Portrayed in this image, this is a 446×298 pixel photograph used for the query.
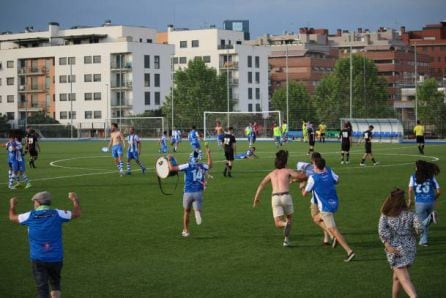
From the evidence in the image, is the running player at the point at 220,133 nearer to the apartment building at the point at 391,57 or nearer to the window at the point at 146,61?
the window at the point at 146,61

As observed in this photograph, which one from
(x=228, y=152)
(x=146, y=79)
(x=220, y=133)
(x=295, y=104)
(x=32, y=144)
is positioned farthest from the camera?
(x=146, y=79)

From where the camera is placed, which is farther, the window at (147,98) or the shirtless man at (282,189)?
the window at (147,98)

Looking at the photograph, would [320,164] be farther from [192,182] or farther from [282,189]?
→ [192,182]

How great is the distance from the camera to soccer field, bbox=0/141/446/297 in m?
12.7

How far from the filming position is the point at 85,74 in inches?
4963

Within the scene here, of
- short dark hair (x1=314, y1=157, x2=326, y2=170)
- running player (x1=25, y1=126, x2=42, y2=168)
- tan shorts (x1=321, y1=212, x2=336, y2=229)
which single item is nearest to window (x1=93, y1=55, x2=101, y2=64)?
running player (x1=25, y1=126, x2=42, y2=168)

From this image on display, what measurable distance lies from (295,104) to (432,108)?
34069 millimetres

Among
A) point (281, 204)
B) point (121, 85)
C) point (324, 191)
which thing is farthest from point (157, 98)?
point (324, 191)

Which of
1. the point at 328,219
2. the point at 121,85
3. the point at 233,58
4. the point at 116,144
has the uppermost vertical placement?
the point at 233,58

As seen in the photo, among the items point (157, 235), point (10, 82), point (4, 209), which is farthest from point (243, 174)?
point (10, 82)

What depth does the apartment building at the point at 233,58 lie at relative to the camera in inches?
5344

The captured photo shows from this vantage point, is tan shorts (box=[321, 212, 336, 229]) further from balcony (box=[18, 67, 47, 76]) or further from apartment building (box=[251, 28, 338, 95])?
apartment building (box=[251, 28, 338, 95])

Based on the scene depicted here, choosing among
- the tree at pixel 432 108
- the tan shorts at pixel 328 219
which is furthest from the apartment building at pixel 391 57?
the tan shorts at pixel 328 219

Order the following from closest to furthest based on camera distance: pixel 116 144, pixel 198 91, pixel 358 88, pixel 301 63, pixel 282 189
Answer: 1. pixel 282 189
2. pixel 116 144
3. pixel 198 91
4. pixel 358 88
5. pixel 301 63
